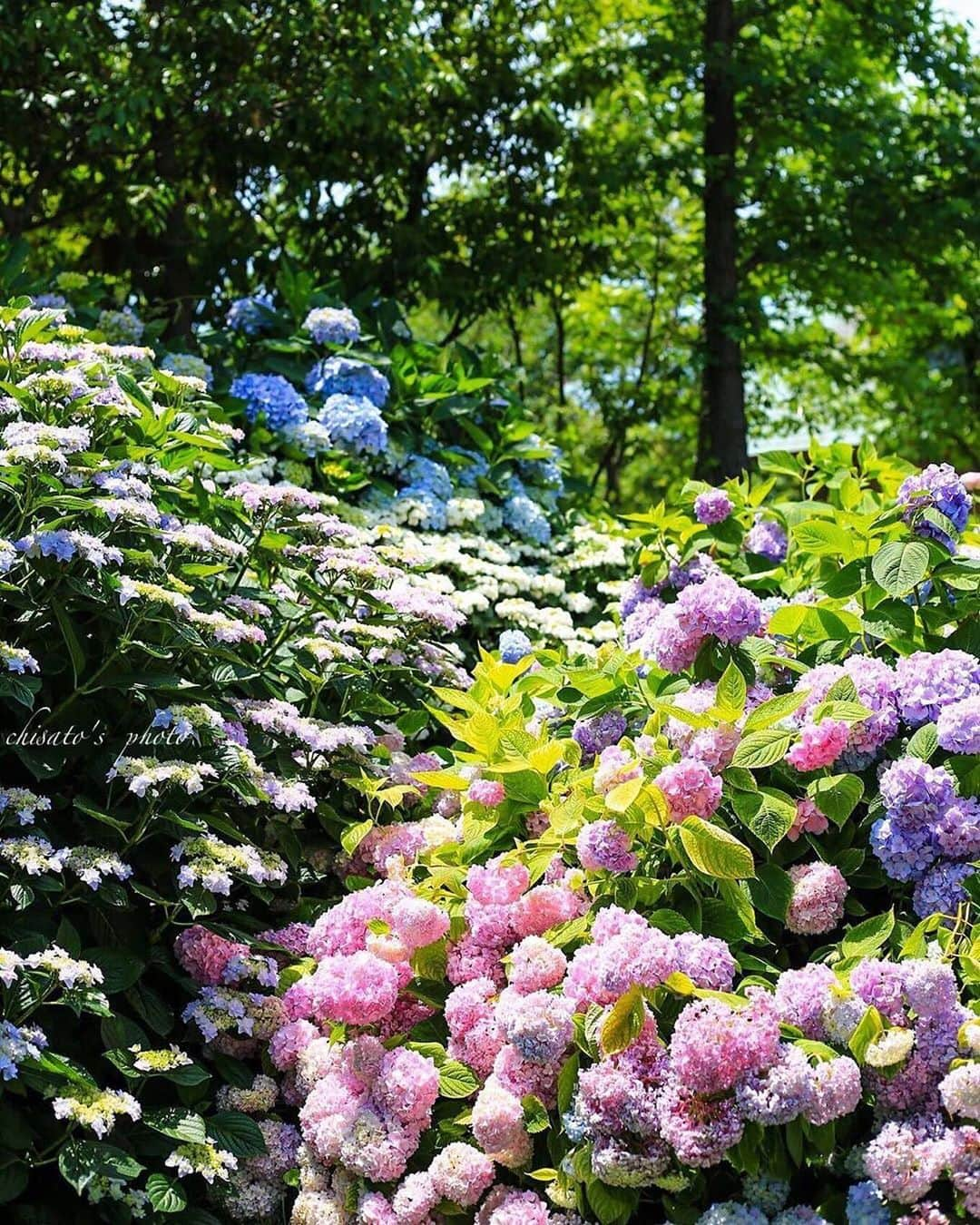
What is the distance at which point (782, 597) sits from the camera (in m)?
3.04

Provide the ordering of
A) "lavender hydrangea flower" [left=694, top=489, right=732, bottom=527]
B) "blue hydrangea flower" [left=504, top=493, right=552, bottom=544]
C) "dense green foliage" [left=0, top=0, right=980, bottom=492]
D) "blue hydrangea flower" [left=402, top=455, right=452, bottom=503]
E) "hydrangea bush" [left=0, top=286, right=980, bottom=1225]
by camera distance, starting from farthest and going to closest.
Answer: "dense green foliage" [left=0, top=0, right=980, bottom=492] → "blue hydrangea flower" [left=504, top=493, right=552, bottom=544] → "blue hydrangea flower" [left=402, top=455, right=452, bottom=503] → "lavender hydrangea flower" [left=694, top=489, right=732, bottom=527] → "hydrangea bush" [left=0, top=286, right=980, bottom=1225]

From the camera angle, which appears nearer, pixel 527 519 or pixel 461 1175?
pixel 461 1175

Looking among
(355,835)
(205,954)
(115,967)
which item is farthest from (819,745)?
(115,967)

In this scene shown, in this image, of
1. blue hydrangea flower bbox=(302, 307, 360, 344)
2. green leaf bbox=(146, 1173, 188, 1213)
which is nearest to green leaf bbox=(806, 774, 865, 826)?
green leaf bbox=(146, 1173, 188, 1213)

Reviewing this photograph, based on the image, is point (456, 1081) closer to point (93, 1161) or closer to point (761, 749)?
point (93, 1161)

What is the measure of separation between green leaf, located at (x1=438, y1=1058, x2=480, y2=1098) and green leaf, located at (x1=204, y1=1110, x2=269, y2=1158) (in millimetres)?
327

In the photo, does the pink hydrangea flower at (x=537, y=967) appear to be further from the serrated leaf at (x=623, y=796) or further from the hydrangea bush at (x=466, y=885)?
the serrated leaf at (x=623, y=796)

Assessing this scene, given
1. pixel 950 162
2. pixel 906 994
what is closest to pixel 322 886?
pixel 906 994

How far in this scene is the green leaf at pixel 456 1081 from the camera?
82.1 inches

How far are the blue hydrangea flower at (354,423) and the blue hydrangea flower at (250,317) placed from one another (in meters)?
0.64

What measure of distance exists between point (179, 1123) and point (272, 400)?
7.95ft

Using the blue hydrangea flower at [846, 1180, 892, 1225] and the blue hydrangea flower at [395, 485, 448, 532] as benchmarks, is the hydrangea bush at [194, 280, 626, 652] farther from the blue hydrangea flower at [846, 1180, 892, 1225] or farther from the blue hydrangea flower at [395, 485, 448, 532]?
the blue hydrangea flower at [846, 1180, 892, 1225]

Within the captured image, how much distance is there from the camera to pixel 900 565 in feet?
7.73

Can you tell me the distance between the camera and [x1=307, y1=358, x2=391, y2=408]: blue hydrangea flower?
422 centimetres
